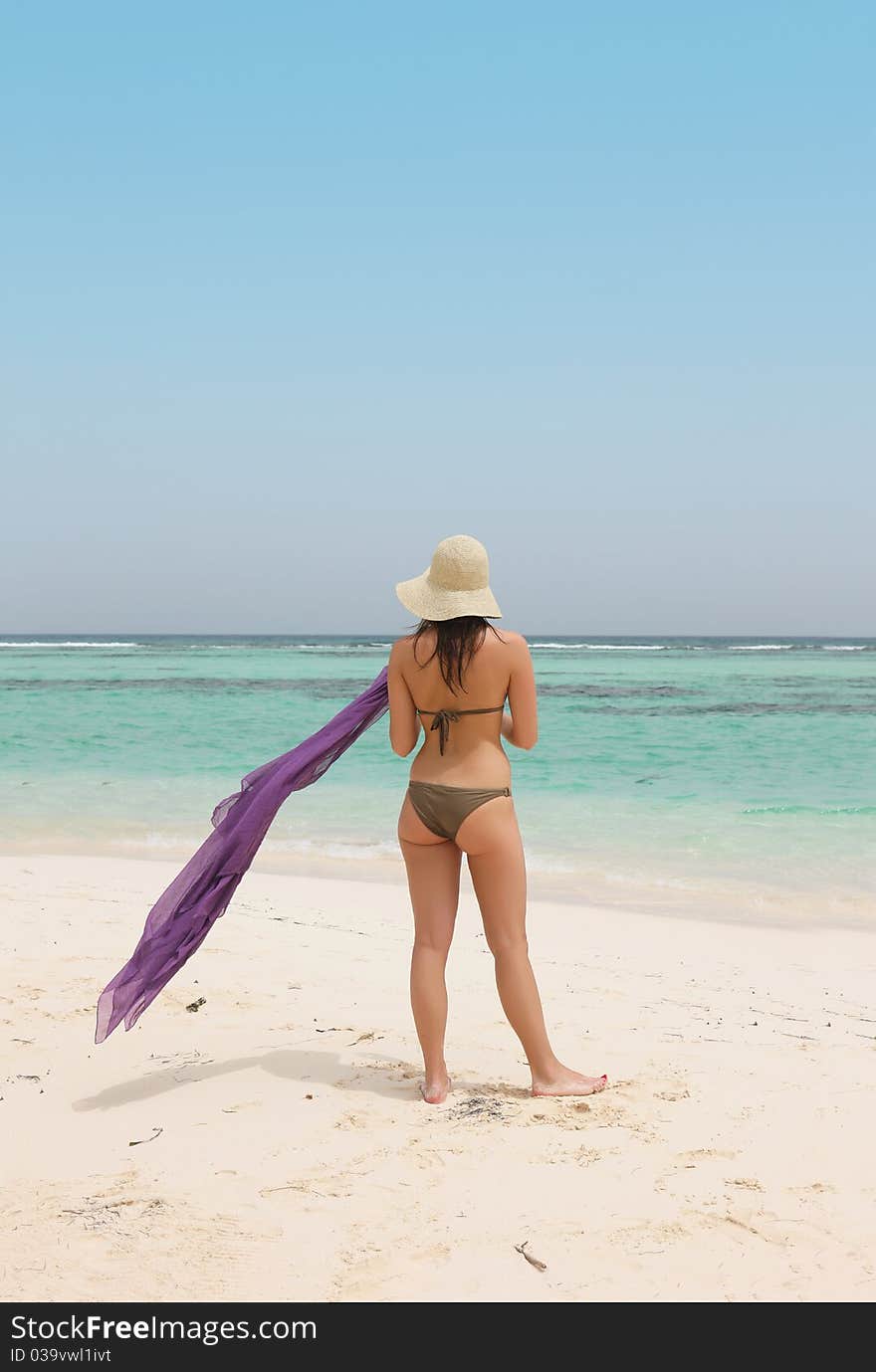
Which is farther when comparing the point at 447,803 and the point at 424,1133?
the point at 447,803

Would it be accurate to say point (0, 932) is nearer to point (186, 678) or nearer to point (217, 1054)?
point (217, 1054)

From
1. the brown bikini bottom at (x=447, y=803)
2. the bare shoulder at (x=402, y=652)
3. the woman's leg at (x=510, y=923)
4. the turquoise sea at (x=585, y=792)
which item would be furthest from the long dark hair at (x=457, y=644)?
the turquoise sea at (x=585, y=792)

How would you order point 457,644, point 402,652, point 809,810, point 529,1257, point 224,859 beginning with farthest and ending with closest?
point 809,810 → point 224,859 → point 402,652 → point 457,644 → point 529,1257

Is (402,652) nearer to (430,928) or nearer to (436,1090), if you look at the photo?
(430,928)

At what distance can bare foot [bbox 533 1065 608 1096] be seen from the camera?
389cm

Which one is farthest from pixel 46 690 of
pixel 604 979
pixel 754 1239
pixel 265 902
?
pixel 754 1239

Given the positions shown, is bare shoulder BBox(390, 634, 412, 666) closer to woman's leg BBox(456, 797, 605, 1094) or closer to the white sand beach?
woman's leg BBox(456, 797, 605, 1094)

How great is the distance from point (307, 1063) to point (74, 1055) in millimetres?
961

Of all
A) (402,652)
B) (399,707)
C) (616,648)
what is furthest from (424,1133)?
(616,648)

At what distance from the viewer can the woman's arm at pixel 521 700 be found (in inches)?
146

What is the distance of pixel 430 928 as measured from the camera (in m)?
3.86

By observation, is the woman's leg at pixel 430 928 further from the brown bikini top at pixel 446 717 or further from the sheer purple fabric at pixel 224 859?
the sheer purple fabric at pixel 224 859

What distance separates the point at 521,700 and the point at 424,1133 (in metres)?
1.49

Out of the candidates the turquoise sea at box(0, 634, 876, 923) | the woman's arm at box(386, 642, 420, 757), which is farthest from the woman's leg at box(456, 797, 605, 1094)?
the turquoise sea at box(0, 634, 876, 923)
